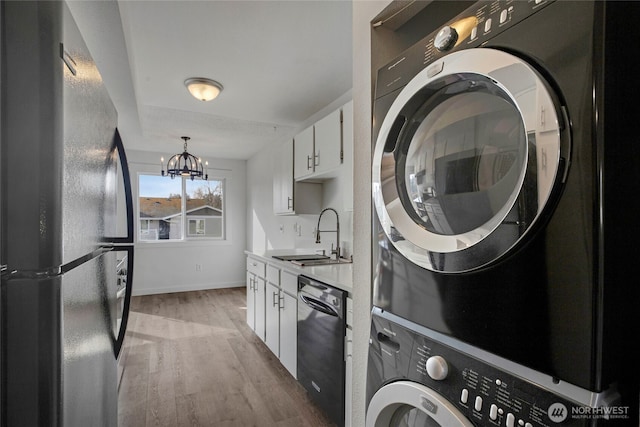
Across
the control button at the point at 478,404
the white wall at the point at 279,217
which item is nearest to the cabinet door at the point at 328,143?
the white wall at the point at 279,217

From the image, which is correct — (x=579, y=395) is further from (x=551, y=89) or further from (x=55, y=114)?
(x=55, y=114)

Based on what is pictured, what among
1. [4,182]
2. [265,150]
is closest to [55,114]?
[4,182]

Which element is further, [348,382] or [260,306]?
[260,306]

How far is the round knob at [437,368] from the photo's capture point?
2.23ft

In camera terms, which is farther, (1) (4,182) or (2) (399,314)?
(2) (399,314)

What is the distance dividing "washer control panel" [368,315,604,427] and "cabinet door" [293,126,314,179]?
2.19m

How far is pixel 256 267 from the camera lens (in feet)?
10.7

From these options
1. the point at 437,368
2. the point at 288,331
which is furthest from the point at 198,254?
the point at 437,368

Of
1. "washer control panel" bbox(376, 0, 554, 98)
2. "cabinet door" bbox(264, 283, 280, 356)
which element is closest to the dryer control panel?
"washer control panel" bbox(376, 0, 554, 98)

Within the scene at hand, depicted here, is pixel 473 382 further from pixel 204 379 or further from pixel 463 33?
pixel 204 379

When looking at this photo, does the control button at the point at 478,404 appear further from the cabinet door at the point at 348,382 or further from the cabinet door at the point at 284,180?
the cabinet door at the point at 284,180

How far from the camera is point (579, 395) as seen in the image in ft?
1.57

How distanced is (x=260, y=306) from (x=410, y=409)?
8.30 ft

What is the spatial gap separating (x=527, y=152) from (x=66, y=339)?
0.92 metres
